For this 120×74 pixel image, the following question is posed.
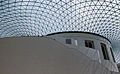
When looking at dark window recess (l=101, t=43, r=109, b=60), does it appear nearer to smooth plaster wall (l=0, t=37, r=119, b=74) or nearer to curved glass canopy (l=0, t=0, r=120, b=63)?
curved glass canopy (l=0, t=0, r=120, b=63)

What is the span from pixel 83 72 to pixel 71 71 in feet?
4.25

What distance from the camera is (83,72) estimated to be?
13.0 metres

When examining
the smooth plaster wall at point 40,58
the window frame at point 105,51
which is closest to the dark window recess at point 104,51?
the window frame at point 105,51

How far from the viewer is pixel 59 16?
37.2 meters

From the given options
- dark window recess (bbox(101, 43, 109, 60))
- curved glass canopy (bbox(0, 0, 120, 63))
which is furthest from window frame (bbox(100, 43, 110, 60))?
curved glass canopy (bbox(0, 0, 120, 63))

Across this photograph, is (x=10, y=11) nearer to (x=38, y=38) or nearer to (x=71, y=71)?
(x=38, y=38)

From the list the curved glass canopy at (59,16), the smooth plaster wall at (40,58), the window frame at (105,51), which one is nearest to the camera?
the smooth plaster wall at (40,58)

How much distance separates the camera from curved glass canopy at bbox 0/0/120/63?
3181 centimetres

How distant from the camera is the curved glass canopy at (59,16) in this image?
31812 mm

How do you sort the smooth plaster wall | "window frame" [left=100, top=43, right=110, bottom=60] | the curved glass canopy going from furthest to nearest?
the curved glass canopy < "window frame" [left=100, top=43, right=110, bottom=60] < the smooth plaster wall

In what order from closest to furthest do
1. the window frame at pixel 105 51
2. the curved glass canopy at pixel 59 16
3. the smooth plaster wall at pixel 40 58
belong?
the smooth plaster wall at pixel 40 58
the window frame at pixel 105 51
the curved glass canopy at pixel 59 16

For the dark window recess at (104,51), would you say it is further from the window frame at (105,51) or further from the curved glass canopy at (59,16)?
the curved glass canopy at (59,16)

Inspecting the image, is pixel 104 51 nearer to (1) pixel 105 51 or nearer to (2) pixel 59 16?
(1) pixel 105 51

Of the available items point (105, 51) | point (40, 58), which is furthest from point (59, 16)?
point (40, 58)
